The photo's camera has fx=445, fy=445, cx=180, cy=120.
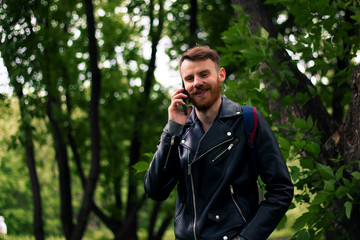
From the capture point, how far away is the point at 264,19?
17.3 feet

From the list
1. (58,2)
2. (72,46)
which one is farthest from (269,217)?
(72,46)

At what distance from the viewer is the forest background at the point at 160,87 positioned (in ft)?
13.0

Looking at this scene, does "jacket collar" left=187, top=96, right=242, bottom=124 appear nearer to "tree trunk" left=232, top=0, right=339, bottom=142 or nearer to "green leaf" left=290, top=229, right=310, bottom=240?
"green leaf" left=290, top=229, right=310, bottom=240

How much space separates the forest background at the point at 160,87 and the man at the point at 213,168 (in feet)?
3.71

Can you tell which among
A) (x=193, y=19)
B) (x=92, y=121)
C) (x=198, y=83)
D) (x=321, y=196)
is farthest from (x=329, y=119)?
(x=193, y=19)

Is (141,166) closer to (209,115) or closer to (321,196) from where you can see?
(209,115)

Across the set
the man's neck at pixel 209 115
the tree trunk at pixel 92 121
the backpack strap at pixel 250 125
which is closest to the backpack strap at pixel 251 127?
the backpack strap at pixel 250 125

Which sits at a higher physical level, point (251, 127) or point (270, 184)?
point (251, 127)

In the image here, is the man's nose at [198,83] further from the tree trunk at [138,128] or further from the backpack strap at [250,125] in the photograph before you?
the tree trunk at [138,128]

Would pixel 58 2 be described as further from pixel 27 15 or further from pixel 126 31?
pixel 126 31

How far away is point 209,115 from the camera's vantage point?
2447mm

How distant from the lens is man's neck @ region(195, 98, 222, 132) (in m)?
Result: 2.44

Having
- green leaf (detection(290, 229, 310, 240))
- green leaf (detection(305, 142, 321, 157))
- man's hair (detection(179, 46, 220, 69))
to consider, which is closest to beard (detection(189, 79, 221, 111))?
man's hair (detection(179, 46, 220, 69))

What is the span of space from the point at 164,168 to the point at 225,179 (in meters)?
0.37
